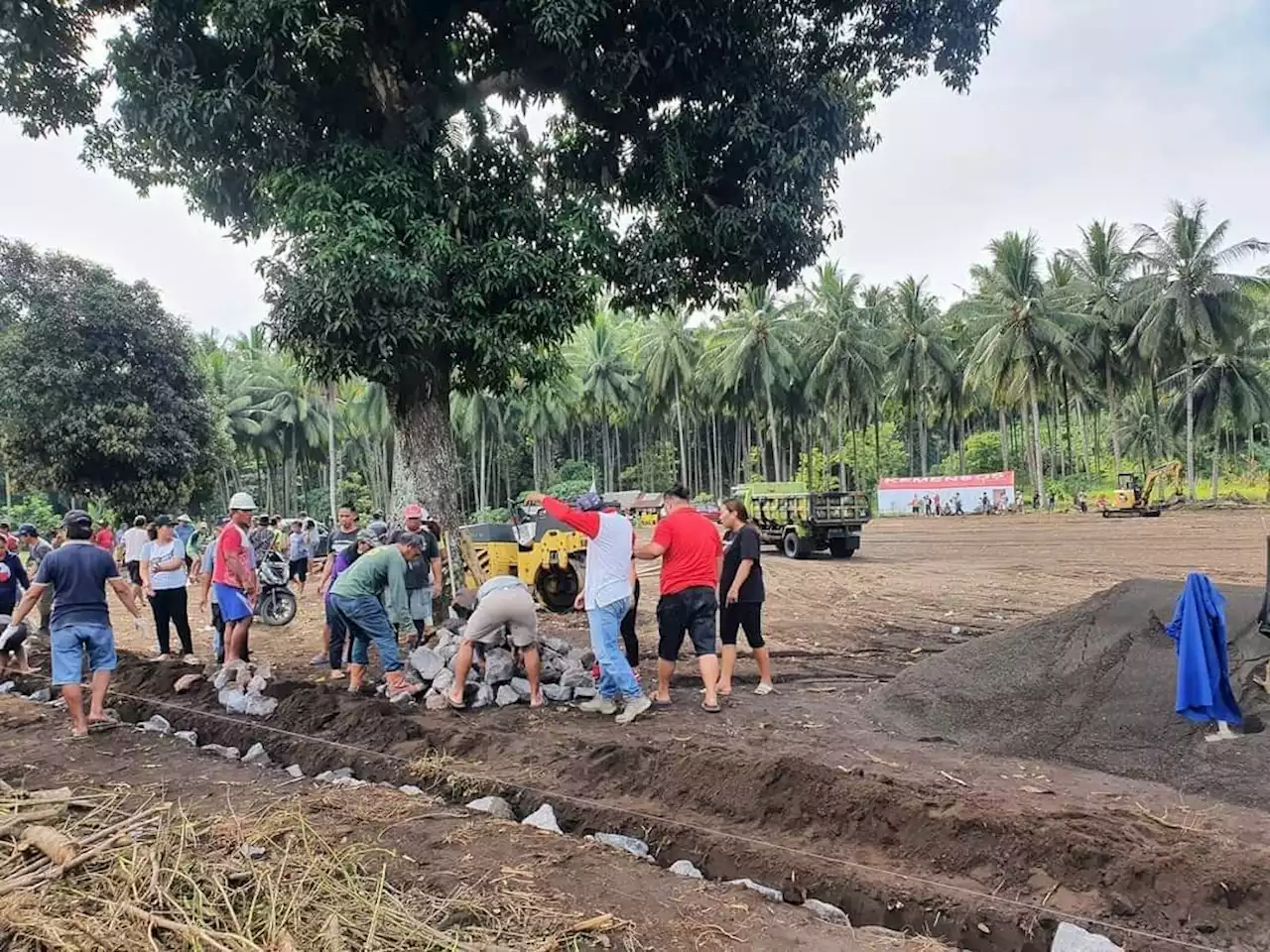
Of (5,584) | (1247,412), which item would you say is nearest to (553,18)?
(5,584)

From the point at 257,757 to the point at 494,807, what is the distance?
7.32ft

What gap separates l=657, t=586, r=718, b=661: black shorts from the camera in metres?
6.92

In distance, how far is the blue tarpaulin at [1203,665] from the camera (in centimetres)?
565

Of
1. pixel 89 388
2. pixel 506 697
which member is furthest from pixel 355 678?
pixel 89 388

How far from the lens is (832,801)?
4910mm

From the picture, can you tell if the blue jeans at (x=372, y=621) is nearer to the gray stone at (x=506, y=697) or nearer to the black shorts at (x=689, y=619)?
the gray stone at (x=506, y=697)

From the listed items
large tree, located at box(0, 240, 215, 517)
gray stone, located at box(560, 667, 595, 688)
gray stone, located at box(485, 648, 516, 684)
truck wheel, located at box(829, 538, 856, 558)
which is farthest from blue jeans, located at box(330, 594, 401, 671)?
large tree, located at box(0, 240, 215, 517)

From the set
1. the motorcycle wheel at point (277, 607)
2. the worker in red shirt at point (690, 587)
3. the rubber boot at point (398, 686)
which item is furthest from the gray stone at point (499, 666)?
the motorcycle wheel at point (277, 607)

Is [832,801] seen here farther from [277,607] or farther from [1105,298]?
[1105,298]

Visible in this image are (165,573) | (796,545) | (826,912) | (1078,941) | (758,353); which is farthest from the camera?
(758,353)

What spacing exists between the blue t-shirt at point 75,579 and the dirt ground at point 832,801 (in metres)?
0.93

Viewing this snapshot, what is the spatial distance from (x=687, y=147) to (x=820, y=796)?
25.2ft

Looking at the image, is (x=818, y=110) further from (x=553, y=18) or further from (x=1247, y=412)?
(x=1247, y=412)

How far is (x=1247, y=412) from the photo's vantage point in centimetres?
3784
